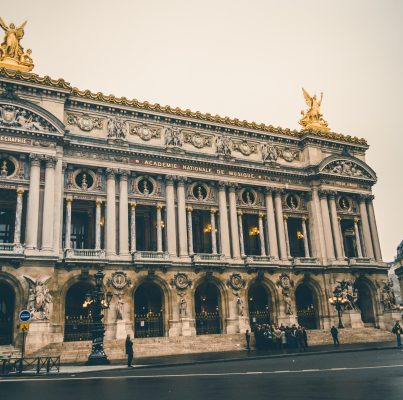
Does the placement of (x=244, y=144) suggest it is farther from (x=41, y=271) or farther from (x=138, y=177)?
(x=41, y=271)

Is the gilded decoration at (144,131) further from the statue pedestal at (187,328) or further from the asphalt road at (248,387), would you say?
the asphalt road at (248,387)

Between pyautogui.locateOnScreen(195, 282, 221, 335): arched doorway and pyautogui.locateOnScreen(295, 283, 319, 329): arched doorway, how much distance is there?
30.0 feet

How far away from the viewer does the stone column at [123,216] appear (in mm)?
38875

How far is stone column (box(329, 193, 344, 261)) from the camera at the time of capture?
4875cm

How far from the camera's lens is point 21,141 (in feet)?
120

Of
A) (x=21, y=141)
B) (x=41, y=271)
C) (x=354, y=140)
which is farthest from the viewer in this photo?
(x=354, y=140)

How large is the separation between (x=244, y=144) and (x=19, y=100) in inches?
876

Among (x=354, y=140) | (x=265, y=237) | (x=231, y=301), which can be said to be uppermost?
(x=354, y=140)

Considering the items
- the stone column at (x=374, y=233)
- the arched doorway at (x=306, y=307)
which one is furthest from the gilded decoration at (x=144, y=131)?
the stone column at (x=374, y=233)

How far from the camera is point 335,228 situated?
49.5m

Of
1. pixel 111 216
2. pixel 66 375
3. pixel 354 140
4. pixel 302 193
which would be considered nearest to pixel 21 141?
pixel 111 216

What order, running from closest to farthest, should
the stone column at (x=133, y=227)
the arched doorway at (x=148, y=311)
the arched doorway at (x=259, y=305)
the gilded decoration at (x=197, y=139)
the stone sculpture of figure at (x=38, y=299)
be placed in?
the stone sculpture of figure at (x=38, y=299) → the arched doorway at (x=148, y=311) → the stone column at (x=133, y=227) → the arched doorway at (x=259, y=305) → the gilded decoration at (x=197, y=139)

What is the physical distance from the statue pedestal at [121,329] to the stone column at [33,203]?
8.71m

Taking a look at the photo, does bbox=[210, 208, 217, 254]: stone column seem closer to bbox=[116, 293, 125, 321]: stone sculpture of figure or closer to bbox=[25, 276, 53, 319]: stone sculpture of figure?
bbox=[116, 293, 125, 321]: stone sculpture of figure
